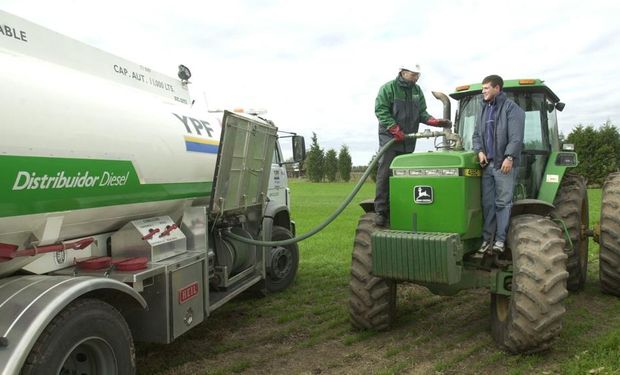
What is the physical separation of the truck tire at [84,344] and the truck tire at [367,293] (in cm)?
236

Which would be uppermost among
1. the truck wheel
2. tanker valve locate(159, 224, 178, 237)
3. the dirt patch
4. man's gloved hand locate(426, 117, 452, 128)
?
man's gloved hand locate(426, 117, 452, 128)

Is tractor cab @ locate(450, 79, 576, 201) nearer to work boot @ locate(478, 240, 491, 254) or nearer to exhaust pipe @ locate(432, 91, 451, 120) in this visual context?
exhaust pipe @ locate(432, 91, 451, 120)

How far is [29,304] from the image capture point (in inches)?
114

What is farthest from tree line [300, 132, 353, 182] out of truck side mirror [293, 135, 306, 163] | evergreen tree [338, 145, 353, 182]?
truck side mirror [293, 135, 306, 163]

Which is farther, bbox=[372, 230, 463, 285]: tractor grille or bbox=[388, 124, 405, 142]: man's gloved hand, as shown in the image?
bbox=[388, 124, 405, 142]: man's gloved hand

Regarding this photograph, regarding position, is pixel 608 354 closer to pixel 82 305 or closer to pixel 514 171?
pixel 514 171

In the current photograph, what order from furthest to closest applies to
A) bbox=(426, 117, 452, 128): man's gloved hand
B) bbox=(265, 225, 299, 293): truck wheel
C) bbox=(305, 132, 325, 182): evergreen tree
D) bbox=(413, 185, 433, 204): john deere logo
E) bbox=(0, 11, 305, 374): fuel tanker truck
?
1. bbox=(305, 132, 325, 182): evergreen tree
2. bbox=(265, 225, 299, 293): truck wheel
3. bbox=(426, 117, 452, 128): man's gloved hand
4. bbox=(413, 185, 433, 204): john deere logo
5. bbox=(0, 11, 305, 374): fuel tanker truck

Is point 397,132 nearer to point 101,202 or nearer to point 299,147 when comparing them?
point 299,147

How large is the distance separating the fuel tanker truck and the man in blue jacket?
243cm

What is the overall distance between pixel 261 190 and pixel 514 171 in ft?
9.74

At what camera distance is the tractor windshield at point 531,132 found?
6.09 meters

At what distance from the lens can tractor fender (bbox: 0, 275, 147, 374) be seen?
2.68 meters

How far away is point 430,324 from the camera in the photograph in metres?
5.47

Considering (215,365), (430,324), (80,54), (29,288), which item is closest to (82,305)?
(29,288)
